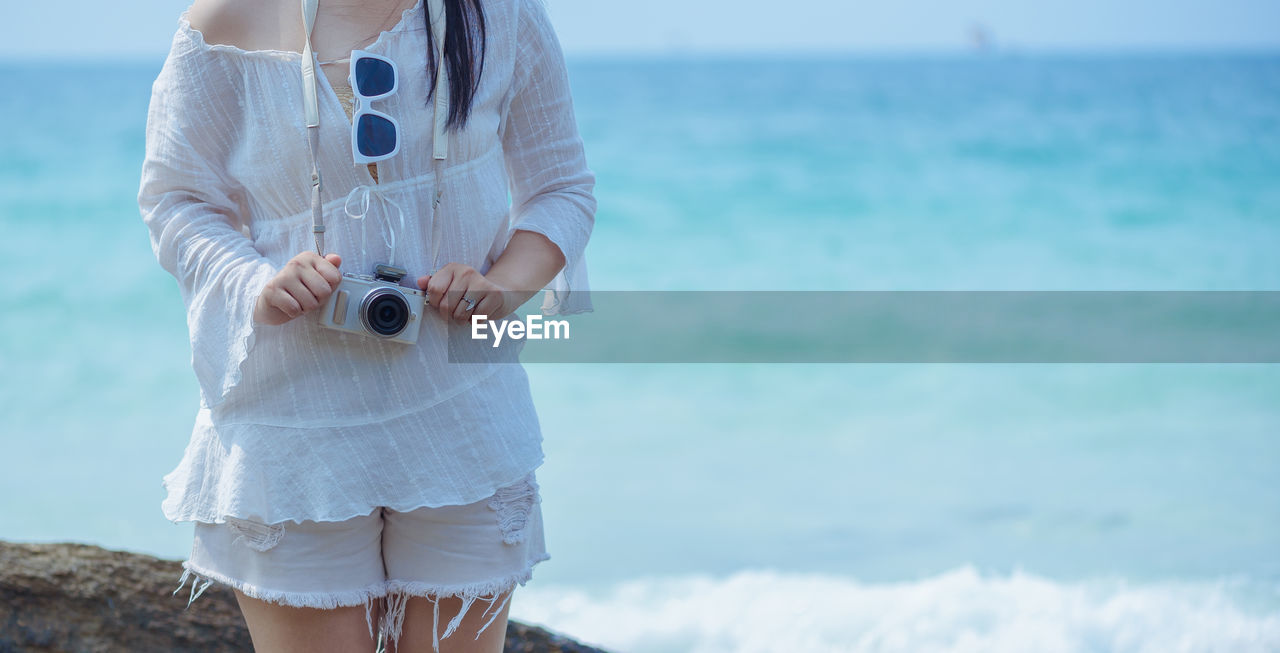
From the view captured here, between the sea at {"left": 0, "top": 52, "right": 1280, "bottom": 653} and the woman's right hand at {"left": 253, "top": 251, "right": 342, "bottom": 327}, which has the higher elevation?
the sea at {"left": 0, "top": 52, "right": 1280, "bottom": 653}

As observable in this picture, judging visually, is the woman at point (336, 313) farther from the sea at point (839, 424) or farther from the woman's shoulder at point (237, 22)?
the sea at point (839, 424)

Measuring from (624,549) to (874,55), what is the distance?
26.3 m

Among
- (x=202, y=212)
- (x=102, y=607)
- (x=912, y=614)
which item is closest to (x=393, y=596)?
(x=202, y=212)

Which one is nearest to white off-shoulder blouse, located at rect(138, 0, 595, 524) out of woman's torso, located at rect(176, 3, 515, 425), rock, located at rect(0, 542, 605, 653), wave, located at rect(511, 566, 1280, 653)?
woman's torso, located at rect(176, 3, 515, 425)

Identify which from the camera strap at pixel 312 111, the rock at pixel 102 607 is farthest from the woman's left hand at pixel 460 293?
the rock at pixel 102 607

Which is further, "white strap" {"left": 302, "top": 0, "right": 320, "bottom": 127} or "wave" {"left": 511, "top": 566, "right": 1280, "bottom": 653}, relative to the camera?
"wave" {"left": 511, "top": 566, "right": 1280, "bottom": 653}

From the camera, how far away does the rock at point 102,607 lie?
1864mm

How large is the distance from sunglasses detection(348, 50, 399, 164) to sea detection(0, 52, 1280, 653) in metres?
2.45

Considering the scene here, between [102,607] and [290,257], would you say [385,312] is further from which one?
[102,607]

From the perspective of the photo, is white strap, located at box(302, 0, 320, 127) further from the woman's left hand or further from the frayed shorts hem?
the frayed shorts hem

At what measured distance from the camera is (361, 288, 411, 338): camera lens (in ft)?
3.44

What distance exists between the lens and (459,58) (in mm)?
1112

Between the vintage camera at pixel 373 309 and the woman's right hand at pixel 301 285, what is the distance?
12mm

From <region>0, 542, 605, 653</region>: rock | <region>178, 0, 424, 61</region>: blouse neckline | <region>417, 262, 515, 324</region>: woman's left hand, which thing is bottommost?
<region>0, 542, 605, 653</region>: rock
